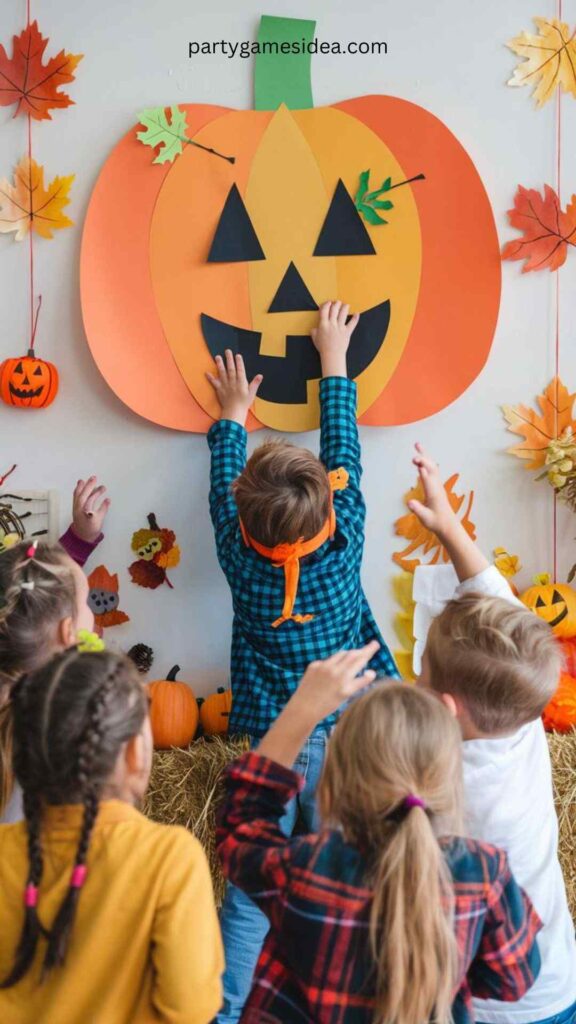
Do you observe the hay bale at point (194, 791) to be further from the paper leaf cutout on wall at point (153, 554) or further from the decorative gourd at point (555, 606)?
the decorative gourd at point (555, 606)

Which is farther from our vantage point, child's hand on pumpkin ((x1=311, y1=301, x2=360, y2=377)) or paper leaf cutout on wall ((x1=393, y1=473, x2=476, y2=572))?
paper leaf cutout on wall ((x1=393, y1=473, x2=476, y2=572))

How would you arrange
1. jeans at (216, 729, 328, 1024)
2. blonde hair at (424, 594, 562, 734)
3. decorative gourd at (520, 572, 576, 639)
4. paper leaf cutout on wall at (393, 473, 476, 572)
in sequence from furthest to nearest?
paper leaf cutout on wall at (393, 473, 476, 572) < decorative gourd at (520, 572, 576, 639) < jeans at (216, 729, 328, 1024) < blonde hair at (424, 594, 562, 734)

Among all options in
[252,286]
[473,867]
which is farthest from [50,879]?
[252,286]

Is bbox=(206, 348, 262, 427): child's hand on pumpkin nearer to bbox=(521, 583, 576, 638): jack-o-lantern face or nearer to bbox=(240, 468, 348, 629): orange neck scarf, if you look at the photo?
bbox=(240, 468, 348, 629): orange neck scarf

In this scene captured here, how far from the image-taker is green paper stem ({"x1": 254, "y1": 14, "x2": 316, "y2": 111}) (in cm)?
272

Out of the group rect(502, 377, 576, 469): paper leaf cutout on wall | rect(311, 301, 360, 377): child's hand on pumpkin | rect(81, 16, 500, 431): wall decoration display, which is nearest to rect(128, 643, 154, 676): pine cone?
rect(81, 16, 500, 431): wall decoration display

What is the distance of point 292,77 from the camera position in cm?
273

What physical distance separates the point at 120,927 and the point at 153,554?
1.61 m

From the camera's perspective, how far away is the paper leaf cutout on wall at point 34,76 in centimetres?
281

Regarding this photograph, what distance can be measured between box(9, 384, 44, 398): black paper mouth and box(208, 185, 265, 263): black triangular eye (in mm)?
656

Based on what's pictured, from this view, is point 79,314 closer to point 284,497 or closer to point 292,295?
point 292,295

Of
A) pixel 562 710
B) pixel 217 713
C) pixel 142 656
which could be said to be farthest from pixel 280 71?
pixel 562 710

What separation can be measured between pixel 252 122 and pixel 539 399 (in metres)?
1.16

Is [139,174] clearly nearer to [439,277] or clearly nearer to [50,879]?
[439,277]
